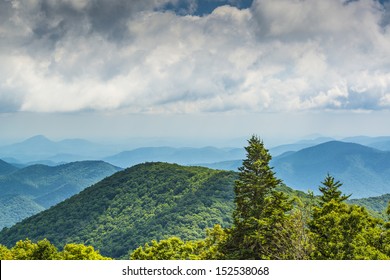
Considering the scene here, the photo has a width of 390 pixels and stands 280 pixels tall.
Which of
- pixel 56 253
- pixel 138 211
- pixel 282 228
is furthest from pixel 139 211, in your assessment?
pixel 282 228

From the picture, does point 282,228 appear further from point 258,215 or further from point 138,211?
point 138,211

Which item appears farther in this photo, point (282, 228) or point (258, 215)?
point (258, 215)

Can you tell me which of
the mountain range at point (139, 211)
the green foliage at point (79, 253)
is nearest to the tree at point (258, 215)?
the green foliage at point (79, 253)

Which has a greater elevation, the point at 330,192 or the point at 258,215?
the point at 330,192

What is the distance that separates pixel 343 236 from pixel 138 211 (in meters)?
58.9

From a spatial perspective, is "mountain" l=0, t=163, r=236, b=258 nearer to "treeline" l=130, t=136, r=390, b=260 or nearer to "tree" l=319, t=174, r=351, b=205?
"tree" l=319, t=174, r=351, b=205

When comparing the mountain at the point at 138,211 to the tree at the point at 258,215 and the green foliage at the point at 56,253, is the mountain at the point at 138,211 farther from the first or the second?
the tree at the point at 258,215

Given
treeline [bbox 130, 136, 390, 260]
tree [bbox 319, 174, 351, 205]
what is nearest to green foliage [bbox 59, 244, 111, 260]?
treeline [bbox 130, 136, 390, 260]

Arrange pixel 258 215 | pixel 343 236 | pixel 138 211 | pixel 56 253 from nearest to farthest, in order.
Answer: pixel 343 236 < pixel 258 215 < pixel 56 253 < pixel 138 211

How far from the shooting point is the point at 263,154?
54.9 ft

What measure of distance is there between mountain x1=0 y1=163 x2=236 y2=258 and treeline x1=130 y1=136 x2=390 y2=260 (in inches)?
1529

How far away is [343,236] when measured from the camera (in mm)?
14508
